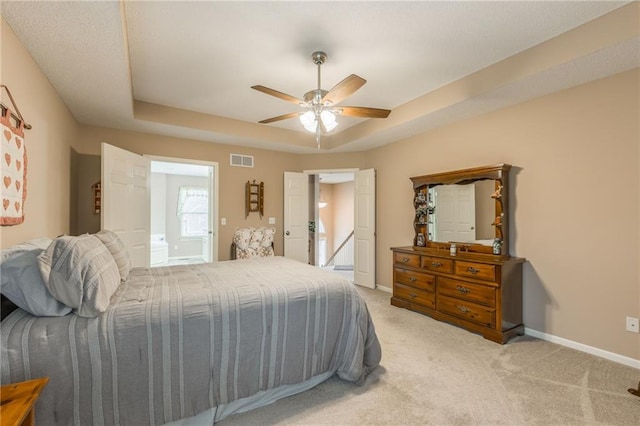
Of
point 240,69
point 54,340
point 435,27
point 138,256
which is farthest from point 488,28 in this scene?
point 138,256

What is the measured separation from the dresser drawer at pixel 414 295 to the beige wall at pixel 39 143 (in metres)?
3.81

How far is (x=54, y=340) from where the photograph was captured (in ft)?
4.60

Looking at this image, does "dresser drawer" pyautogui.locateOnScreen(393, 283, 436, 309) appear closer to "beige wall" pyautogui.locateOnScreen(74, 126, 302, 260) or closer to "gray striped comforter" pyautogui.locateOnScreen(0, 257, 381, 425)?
"gray striped comforter" pyautogui.locateOnScreen(0, 257, 381, 425)

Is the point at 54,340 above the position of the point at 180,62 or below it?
below

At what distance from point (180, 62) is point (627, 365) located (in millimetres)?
4670

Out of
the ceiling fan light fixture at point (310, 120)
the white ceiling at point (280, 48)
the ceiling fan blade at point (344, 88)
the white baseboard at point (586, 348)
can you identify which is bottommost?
the white baseboard at point (586, 348)

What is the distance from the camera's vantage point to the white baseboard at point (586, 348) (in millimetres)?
2453

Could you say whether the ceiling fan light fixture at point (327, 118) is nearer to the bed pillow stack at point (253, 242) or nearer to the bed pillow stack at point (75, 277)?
the bed pillow stack at point (75, 277)

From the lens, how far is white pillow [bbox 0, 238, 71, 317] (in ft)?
4.75

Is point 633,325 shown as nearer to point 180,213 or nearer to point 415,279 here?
point 415,279

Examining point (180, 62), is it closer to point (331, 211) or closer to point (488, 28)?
point (488, 28)

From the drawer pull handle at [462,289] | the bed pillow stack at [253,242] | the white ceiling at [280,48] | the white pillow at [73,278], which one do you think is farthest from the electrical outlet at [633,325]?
the bed pillow stack at [253,242]

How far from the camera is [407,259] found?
3967 millimetres

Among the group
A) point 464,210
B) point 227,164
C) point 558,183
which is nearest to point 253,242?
point 227,164
